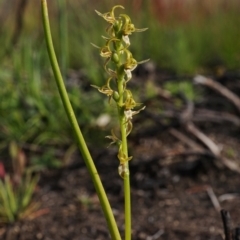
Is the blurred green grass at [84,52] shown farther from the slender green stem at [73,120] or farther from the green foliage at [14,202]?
the slender green stem at [73,120]

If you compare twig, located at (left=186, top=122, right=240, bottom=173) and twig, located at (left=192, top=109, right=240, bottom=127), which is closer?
twig, located at (left=186, top=122, right=240, bottom=173)

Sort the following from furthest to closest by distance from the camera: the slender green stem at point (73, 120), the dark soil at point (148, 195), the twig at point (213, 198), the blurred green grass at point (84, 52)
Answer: the blurred green grass at point (84, 52), the twig at point (213, 198), the dark soil at point (148, 195), the slender green stem at point (73, 120)

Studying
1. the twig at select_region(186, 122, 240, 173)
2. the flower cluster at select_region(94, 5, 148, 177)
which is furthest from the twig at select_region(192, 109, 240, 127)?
the flower cluster at select_region(94, 5, 148, 177)

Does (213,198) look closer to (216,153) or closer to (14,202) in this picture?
(216,153)

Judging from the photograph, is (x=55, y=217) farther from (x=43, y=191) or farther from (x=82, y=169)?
(x=82, y=169)

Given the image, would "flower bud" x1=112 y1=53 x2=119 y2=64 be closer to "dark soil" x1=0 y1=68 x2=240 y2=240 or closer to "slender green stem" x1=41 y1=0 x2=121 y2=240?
"slender green stem" x1=41 y1=0 x2=121 y2=240

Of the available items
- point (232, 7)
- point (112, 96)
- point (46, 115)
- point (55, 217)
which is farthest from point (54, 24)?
point (112, 96)

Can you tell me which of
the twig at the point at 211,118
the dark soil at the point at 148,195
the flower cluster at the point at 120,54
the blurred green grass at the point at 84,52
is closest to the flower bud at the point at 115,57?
the flower cluster at the point at 120,54
